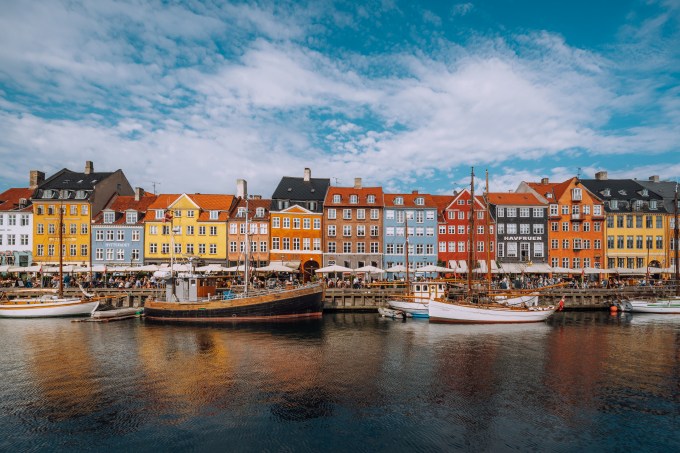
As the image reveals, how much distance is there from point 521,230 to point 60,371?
191 ft

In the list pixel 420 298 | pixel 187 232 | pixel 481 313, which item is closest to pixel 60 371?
pixel 420 298

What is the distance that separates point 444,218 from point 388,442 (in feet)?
172

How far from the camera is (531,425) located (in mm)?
15289

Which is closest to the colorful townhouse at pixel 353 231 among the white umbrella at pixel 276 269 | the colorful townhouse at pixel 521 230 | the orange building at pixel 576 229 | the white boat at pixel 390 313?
the white umbrella at pixel 276 269

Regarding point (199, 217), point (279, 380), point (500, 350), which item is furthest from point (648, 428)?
point (199, 217)

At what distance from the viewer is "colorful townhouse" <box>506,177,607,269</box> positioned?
62.4m

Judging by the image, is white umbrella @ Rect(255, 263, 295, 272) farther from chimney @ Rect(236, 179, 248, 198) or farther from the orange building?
the orange building

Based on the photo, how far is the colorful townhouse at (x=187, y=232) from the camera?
60312 millimetres

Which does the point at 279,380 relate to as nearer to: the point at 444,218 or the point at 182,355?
the point at 182,355

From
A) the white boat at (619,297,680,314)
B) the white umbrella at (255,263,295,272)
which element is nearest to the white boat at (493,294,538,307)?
the white boat at (619,297,680,314)

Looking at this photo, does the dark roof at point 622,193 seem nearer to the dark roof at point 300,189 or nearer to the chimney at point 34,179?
the dark roof at point 300,189

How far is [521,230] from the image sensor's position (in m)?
62.6

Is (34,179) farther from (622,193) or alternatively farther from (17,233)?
(622,193)

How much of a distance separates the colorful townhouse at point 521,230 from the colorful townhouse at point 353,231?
17.5 metres
